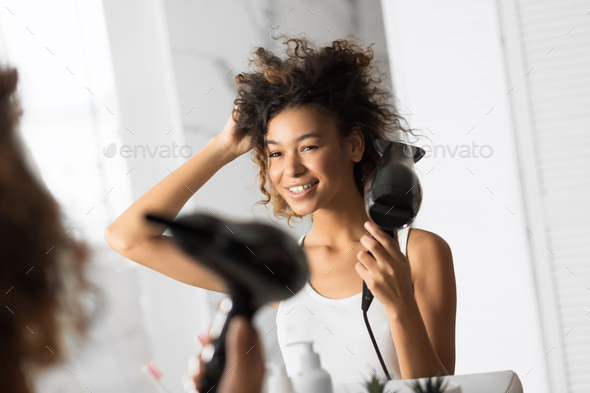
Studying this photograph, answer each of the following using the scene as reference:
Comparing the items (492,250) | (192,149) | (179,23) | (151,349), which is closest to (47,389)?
(151,349)

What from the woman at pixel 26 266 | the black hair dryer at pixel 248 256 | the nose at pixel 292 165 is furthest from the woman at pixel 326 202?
the woman at pixel 26 266

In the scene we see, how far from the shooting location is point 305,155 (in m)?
0.61

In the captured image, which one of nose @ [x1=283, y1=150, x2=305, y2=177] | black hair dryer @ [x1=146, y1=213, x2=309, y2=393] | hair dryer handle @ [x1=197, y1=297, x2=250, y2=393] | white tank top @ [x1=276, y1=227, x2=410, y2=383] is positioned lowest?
white tank top @ [x1=276, y1=227, x2=410, y2=383]

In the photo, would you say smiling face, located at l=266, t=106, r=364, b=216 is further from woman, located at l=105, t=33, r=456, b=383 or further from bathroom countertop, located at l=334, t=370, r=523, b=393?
bathroom countertop, located at l=334, t=370, r=523, b=393

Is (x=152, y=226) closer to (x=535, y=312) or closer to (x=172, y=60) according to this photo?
(x=172, y=60)

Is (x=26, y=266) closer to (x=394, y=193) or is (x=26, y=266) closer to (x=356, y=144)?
(x=394, y=193)

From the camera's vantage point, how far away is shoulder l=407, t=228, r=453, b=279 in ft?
2.11

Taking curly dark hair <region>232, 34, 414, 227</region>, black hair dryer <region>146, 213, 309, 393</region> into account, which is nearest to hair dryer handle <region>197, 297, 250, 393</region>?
black hair dryer <region>146, 213, 309, 393</region>

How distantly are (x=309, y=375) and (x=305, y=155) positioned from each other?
0.28 metres

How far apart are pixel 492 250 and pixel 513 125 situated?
0.30 meters


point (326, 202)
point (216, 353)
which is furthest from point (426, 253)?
point (216, 353)

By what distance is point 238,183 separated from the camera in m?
0.96

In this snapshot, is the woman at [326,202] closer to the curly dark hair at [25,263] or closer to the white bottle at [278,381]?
the white bottle at [278,381]

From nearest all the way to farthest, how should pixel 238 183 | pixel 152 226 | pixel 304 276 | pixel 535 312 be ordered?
pixel 304 276 < pixel 152 226 < pixel 238 183 < pixel 535 312
